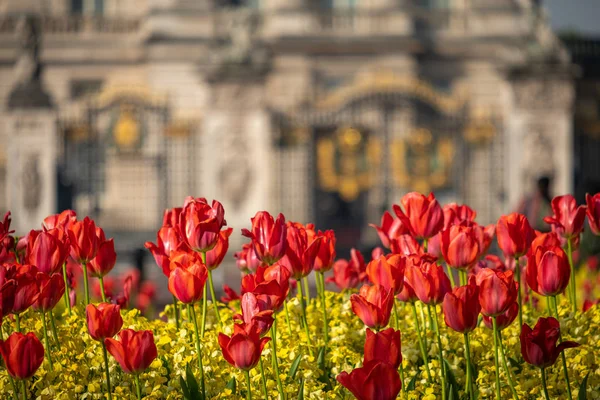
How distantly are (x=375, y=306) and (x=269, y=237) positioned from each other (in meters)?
0.57

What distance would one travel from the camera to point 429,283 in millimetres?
3033

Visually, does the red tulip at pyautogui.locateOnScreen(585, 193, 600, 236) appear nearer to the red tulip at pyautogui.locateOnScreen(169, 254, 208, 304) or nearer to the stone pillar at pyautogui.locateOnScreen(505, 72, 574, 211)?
the red tulip at pyautogui.locateOnScreen(169, 254, 208, 304)

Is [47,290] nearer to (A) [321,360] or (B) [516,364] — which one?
(A) [321,360]

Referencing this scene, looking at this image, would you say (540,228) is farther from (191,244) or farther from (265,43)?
(265,43)

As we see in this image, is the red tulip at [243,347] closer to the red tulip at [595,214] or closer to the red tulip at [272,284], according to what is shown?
the red tulip at [272,284]

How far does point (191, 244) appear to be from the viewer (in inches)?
126

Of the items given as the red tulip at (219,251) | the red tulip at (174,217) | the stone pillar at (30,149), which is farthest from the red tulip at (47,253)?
the stone pillar at (30,149)

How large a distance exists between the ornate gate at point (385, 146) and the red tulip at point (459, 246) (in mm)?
13315

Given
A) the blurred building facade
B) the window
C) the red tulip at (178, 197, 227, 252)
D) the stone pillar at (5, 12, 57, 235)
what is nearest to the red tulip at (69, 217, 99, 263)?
the red tulip at (178, 197, 227, 252)

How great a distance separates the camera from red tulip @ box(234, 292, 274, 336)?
2.73 metres

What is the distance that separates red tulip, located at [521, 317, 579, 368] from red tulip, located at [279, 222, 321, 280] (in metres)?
0.84

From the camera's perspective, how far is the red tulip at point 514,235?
11.4 ft

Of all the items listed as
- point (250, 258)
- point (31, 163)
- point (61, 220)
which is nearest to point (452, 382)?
point (250, 258)

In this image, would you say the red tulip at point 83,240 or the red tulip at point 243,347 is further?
the red tulip at point 83,240
